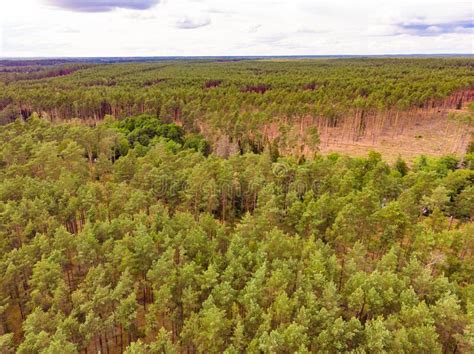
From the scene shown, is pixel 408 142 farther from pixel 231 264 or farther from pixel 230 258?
pixel 231 264

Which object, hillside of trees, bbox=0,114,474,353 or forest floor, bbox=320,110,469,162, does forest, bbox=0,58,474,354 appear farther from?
forest floor, bbox=320,110,469,162

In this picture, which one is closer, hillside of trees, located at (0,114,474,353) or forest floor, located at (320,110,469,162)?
hillside of trees, located at (0,114,474,353)

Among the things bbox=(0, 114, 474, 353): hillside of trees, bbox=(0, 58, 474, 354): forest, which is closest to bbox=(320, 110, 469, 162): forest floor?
bbox=(0, 58, 474, 354): forest

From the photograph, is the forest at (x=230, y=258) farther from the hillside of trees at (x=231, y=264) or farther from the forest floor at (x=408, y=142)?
the forest floor at (x=408, y=142)

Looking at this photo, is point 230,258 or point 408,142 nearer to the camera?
point 230,258

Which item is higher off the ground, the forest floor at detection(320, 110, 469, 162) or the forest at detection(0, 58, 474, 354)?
the forest at detection(0, 58, 474, 354)

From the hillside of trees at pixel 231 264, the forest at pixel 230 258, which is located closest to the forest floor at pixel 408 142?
the forest at pixel 230 258

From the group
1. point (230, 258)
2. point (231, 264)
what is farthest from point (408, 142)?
point (231, 264)

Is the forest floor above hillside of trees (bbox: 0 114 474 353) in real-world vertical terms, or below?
below

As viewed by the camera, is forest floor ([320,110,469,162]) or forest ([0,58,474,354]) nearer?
forest ([0,58,474,354])
